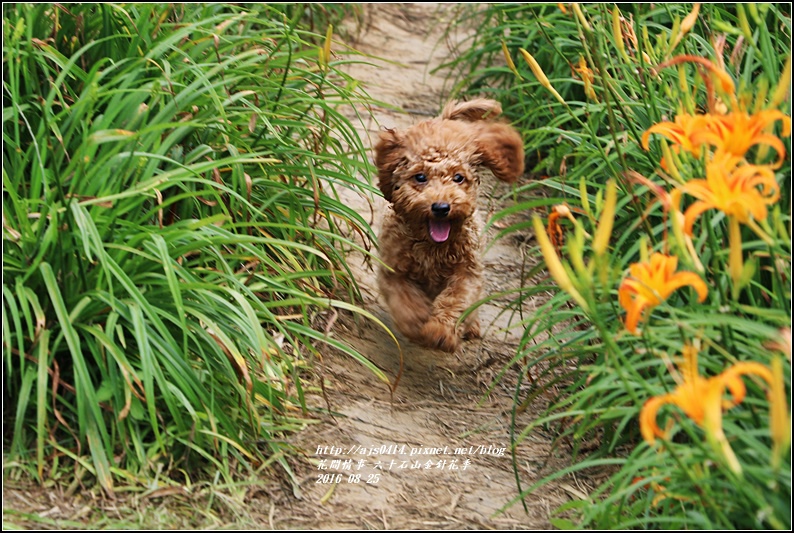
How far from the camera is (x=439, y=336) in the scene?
408 centimetres

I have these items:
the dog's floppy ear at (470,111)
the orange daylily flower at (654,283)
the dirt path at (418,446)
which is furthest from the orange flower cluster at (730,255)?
the dog's floppy ear at (470,111)

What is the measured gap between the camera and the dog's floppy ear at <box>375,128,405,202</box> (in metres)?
4.29

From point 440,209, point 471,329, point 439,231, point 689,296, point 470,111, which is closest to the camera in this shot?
point 689,296

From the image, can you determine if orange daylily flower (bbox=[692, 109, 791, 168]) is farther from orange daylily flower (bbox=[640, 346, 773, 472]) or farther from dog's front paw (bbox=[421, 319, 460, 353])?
dog's front paw (bbox=[421, 319, 460, 353])

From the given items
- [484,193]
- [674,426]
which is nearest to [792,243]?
[674,426]

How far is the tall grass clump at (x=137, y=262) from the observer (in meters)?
3.07

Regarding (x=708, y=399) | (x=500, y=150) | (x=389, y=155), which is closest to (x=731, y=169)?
(x=708, y=399)

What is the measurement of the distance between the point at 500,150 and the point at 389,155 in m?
0.48

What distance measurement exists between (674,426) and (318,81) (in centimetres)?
254

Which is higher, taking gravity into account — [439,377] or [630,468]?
[630,468]

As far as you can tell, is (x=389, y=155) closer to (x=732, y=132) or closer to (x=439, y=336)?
(x=439, y=336)

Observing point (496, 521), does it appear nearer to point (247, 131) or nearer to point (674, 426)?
point (674, 426)

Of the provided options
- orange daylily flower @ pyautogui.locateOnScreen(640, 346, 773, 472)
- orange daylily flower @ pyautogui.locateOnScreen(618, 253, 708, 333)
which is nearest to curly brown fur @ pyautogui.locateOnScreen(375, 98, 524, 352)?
orange daylily flower @ pyautogui.locateOnScreen(618, 253, 708, 333)

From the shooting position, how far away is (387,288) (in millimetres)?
4324
